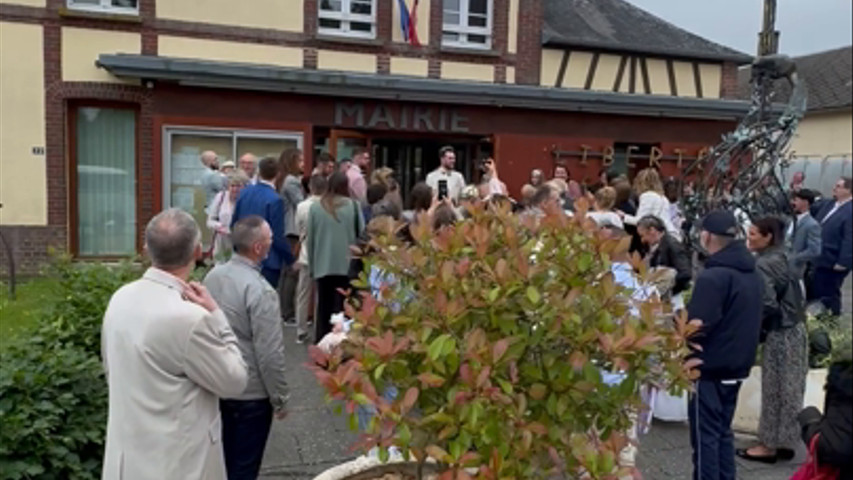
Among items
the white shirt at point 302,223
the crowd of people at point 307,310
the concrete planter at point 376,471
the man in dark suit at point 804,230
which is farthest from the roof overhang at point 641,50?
the concrete planter at point 376,471

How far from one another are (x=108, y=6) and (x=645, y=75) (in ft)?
34.7

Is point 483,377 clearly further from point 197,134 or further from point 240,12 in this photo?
point 240,12

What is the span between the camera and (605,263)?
2.75m

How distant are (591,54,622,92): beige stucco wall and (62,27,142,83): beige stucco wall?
9156 mm

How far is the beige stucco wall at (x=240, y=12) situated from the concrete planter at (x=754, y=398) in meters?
10.1

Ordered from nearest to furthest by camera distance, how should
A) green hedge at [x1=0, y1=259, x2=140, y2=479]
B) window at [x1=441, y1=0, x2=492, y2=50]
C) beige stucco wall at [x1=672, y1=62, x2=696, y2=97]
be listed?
1. green hedge at [x1=0, y1=259, x2=140, y2=479]
2. window at [x1=441, y1=0, x2=492, y2=50]
3. beige stucco wall at [x1=672, y1=62, x2=696, y2=97]

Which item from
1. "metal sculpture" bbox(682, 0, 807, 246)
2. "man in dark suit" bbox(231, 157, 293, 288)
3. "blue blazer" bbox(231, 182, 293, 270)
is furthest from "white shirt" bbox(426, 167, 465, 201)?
"metal sculpture" bbox(682, 0, 807, 246)

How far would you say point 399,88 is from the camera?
43.0 ft

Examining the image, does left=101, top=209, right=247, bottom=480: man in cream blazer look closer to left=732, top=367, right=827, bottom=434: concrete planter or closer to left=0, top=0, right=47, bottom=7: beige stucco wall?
left=732, top=367, right=827, bottom=434: concrete planter

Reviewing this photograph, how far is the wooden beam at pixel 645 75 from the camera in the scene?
51.1 ft

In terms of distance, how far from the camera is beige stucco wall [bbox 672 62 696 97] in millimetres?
15898

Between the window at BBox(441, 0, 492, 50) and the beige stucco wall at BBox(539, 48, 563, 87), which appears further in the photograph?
the beige stucco wall at BBox(539, 48, 563, 87)

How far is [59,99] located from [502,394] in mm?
11603

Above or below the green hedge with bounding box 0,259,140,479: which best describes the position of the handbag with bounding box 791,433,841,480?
above
